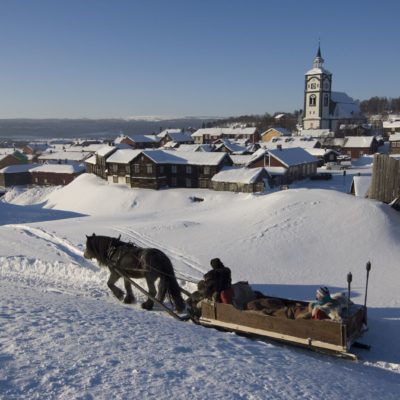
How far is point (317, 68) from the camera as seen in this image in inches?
4230

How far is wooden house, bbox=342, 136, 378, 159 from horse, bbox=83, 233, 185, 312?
6700 cm

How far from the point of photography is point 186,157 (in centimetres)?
4984

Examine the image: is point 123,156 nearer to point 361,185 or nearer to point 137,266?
point 361,185

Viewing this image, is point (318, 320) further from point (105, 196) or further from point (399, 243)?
point (105, 196)

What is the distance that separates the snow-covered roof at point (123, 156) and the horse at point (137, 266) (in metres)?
39.7

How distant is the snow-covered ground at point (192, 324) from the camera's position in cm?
611

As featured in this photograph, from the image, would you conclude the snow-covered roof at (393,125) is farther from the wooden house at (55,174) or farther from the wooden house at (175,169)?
the wooden house at (55,174)

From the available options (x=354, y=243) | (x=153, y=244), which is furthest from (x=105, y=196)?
(x=354, y=243)

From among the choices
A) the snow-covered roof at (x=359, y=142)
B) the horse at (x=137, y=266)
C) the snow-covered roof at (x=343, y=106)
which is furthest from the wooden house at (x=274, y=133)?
the horse at (x=137, y=266)

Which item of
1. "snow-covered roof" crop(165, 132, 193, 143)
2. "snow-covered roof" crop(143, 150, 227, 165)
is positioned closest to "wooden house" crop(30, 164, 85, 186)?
"snow-covered roof" crop(143, 150, 227, 165)

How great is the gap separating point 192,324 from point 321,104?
104 metres

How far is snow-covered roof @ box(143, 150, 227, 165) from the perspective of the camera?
48.1 meters

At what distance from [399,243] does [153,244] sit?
884 centimetres

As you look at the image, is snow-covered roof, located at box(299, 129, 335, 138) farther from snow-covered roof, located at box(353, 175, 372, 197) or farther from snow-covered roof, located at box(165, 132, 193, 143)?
snow-covered roof, located at box(353, 175, 372, 197)
